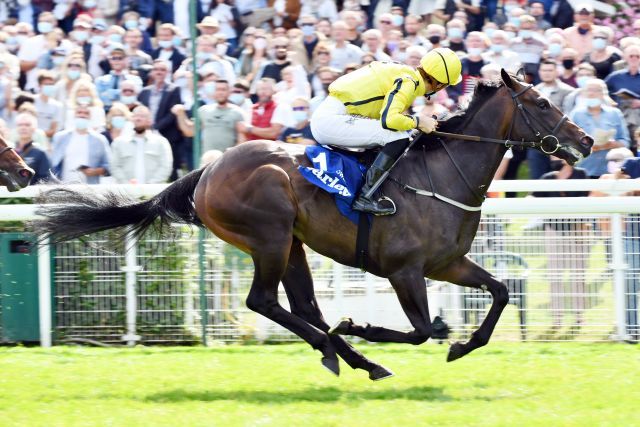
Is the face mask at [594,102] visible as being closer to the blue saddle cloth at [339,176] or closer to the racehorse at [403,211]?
the racehorse at [403,211]

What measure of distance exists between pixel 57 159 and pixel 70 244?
174 cm

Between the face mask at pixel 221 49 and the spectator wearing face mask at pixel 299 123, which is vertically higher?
the face mask at pixel 221 49

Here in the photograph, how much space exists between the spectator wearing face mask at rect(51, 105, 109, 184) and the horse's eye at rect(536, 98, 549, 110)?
14.5ft

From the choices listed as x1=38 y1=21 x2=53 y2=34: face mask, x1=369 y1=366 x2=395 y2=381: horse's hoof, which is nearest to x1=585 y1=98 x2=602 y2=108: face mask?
x1=369 y1=366 x2=395 y2=381: horse's hoof

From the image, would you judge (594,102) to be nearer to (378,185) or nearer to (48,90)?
(378,185)

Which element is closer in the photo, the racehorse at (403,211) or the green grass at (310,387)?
the green grass at (310,387)

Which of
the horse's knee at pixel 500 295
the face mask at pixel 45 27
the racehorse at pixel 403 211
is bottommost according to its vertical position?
the horse's knee at pixel 500 295

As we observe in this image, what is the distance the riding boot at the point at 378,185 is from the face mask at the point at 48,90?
5304 millimetres

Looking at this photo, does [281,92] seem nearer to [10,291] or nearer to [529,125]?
[10,291]

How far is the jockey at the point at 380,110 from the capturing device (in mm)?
6473

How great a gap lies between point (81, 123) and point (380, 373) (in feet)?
15.1

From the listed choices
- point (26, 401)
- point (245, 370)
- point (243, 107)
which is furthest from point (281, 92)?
point (26, 401)

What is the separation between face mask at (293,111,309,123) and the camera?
10102 mm

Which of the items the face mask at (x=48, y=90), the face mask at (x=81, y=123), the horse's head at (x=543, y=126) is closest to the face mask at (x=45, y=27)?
the face mask at (x=48, y=90)
